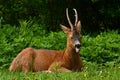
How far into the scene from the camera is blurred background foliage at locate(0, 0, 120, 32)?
18562mm

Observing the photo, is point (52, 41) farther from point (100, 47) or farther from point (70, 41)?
point (70, 41)

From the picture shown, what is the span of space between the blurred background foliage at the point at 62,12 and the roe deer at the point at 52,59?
6.40 metres

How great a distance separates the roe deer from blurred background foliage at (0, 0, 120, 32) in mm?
6396

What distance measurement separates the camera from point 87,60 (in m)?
13.5

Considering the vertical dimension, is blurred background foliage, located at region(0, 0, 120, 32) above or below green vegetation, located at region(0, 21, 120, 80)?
above

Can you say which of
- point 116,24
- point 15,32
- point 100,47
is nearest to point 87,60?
point 100,47

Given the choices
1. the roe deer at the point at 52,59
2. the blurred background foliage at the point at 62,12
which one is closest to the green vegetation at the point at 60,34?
the blurred background foliage at the point at 62,12

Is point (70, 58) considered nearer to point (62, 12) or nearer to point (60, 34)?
→ point (60, 34)

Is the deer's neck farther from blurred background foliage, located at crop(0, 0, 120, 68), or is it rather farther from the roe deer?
blurred background foliage, located at crop(0, 0, 120, 68)

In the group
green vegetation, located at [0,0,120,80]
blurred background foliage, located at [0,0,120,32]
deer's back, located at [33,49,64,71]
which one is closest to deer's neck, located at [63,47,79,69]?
deer's back, located at [33,49,64,71]

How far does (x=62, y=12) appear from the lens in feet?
62.8

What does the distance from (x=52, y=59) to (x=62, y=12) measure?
729 centimetres

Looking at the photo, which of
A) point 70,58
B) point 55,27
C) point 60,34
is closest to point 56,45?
point 60,34

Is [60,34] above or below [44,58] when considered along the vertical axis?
above
